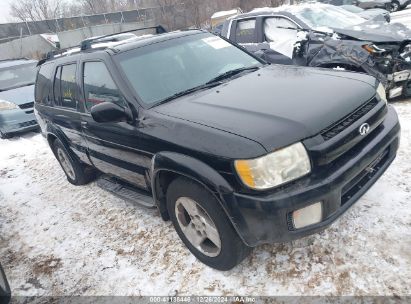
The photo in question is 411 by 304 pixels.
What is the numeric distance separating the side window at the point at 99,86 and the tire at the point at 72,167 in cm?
136

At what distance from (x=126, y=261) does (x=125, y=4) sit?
59.7 metres

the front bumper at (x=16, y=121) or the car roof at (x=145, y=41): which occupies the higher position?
the car roof at (x=145, y=41)

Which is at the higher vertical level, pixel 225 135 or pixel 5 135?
pixel 225 135

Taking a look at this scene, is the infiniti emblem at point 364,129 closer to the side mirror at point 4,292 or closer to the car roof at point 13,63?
the side mirror at point 4,292

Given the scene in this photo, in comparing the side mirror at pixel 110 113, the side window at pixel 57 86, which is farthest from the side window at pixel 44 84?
the side mirror at pixel 110 113

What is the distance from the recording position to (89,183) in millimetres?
5070

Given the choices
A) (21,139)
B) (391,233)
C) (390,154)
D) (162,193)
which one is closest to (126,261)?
(162,193)

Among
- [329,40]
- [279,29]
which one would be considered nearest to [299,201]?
[329,40]

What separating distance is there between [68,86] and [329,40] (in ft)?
13.2

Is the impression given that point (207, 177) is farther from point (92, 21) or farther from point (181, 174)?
point (92, 21)

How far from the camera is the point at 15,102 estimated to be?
8383 mm

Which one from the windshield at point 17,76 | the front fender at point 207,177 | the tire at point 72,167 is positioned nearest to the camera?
the front fender at point 207,177

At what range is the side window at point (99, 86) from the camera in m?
3.17

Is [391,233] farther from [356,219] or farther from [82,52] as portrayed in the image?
[82,52]
